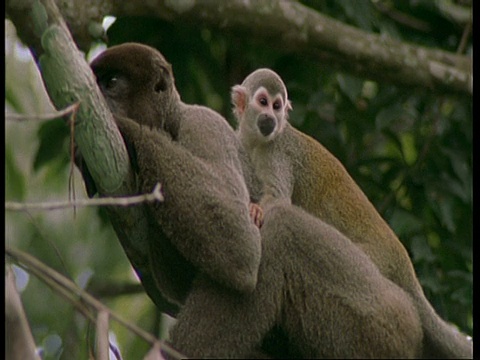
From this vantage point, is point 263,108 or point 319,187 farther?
point 263,108

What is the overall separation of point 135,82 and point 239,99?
162 cm

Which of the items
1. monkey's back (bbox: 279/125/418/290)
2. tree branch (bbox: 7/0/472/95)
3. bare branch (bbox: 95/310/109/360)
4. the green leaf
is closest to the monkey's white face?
monkey's back (bbox: 279/125/418/290)

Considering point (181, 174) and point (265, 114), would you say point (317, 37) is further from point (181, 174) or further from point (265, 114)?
point (181, 174)

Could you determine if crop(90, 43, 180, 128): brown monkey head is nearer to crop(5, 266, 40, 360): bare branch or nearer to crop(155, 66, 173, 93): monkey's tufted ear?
crop(155, 66, 173, 93): monkey's tufted ear

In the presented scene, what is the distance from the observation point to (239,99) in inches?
219

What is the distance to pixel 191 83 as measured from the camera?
21.9 ft

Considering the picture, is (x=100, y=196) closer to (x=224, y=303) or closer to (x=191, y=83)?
(x=224, y=303)

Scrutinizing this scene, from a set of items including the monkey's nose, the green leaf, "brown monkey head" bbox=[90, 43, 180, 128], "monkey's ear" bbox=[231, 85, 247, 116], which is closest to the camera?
"brown monkey head" bbox=[90, 43, 180, 128]

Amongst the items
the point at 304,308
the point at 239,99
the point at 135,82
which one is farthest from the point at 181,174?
the point at 239,99

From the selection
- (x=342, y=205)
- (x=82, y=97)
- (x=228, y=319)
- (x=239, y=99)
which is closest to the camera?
(x=82, y=97)

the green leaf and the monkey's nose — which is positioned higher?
the monkey's nose

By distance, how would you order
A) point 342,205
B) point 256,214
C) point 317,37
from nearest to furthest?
point 256,214 < point 342,205 < point 317,37

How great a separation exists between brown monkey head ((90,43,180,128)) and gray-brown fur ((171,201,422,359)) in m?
0.70

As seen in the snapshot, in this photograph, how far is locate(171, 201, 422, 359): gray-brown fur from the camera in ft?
12.3
